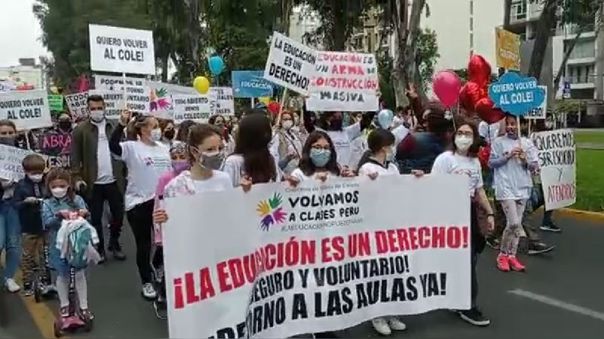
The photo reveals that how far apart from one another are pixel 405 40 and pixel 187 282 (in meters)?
17.5

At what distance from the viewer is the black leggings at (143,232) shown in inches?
263

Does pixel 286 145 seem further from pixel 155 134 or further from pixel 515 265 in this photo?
pixel 515 265

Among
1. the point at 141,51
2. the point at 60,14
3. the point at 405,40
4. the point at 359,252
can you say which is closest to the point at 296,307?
the point at 359,252

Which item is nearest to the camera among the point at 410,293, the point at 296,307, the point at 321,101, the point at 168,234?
the point at 168,234

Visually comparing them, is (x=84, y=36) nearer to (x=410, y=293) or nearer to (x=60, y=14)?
(x=60, y=14)

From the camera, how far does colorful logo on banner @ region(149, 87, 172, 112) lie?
1227 centimetres

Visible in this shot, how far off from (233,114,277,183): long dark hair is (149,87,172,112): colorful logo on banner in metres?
6.87

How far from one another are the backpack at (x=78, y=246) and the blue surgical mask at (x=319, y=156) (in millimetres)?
1767

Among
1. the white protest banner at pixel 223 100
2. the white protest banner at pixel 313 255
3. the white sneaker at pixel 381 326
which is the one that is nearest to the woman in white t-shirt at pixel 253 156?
the white protest banner at pixel 313 255

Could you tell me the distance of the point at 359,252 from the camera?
5.37 meters

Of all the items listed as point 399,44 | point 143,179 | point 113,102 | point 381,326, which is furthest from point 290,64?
point 399,44

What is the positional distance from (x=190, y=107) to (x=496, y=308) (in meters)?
7.21

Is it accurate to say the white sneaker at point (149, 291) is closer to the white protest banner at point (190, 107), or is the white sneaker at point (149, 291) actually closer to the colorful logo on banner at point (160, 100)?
the colorful logo on banner at point (160, 100)

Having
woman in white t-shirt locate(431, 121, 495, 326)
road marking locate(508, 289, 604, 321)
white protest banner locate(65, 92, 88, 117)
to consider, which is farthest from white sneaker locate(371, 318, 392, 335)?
white protest banner locate(65, 92, 88, 117)
